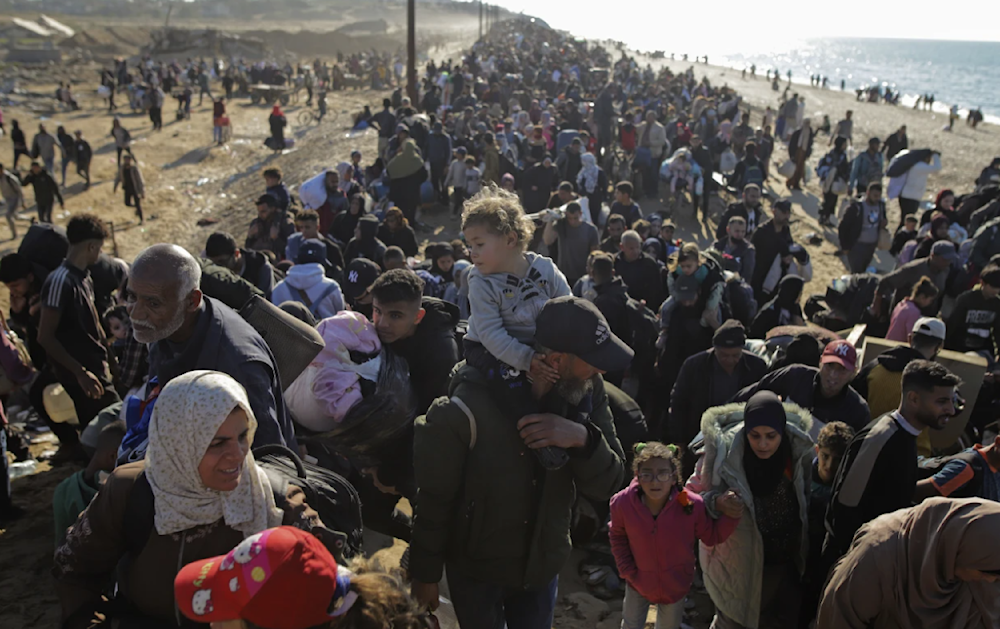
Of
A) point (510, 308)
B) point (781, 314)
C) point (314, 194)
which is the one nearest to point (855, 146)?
point (781, 314)

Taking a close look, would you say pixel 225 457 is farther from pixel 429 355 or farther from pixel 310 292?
pixel 310 292

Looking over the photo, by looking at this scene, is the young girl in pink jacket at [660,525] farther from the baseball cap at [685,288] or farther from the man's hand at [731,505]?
the baseball cap at [685,288]

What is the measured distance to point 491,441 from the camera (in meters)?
2.53

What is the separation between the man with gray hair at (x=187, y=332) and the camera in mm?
2686

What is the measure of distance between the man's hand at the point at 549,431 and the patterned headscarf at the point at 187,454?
101 cm

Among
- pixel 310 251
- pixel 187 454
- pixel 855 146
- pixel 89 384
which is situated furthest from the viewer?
pixel 855 146

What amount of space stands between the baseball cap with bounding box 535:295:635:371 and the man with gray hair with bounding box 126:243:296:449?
1232 mm

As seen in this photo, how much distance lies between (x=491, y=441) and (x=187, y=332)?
142 cm

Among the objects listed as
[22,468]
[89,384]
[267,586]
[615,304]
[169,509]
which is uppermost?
[267,586]

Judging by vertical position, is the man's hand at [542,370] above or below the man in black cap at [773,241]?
above

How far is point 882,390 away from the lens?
15.8 ft

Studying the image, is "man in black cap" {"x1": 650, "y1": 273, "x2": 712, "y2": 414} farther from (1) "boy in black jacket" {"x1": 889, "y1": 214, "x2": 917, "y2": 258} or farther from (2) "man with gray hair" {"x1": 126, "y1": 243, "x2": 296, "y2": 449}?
(1) "boy in black jacket" {"x1": 889, "y1": 214, "x2": 917, "y2": 258}

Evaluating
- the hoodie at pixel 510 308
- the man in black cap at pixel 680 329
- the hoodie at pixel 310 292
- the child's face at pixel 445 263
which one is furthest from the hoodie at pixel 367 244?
the hoodie at pixel 510 308

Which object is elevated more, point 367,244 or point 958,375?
Answer: point 367,244
